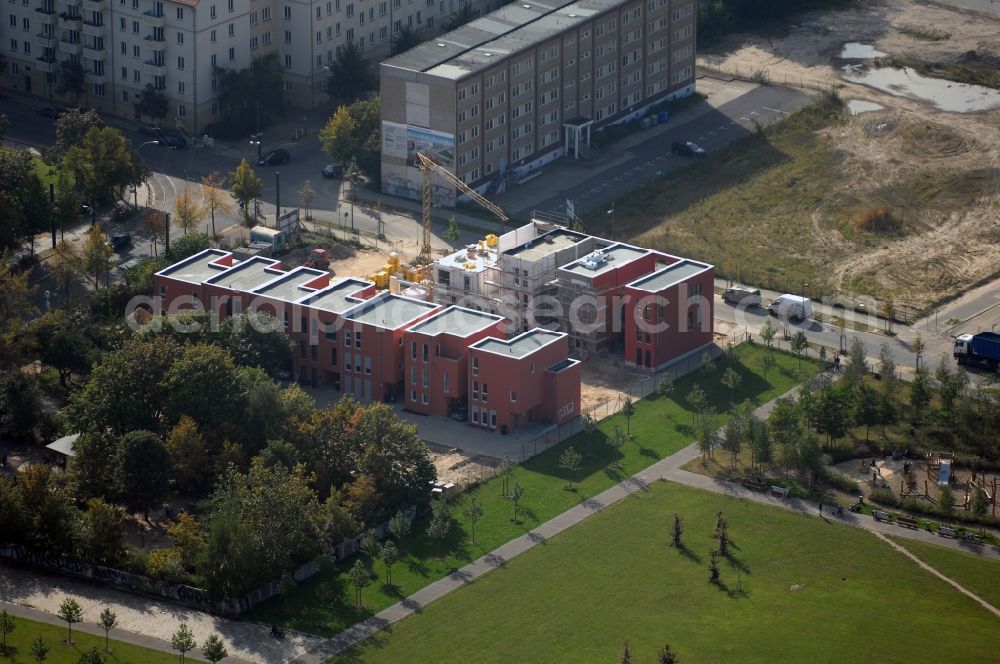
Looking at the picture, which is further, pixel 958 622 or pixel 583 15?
pixel 583 15

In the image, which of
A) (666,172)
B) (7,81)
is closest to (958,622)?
(666,172)

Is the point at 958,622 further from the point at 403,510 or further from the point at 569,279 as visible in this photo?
the point at 569,279

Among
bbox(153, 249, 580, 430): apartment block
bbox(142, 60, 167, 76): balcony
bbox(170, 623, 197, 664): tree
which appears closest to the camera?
bbox(170, 623, 197, 664): tree

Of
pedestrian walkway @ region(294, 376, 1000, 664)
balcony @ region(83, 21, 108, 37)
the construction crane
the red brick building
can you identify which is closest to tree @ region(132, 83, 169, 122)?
balcony @ region(83, 21, 108, 37)

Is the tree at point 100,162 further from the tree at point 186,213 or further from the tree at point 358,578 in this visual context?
the tree at point 358,578

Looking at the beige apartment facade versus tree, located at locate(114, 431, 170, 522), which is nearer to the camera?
tree, located at locate(114, 431, 170, 522)

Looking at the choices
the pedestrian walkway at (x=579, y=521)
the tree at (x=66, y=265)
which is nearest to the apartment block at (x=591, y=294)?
the pedestrian walkway at (x=579, y=521)

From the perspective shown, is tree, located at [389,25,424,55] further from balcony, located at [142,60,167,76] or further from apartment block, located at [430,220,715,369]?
→ apartment block, located at [430,220,715,369]
